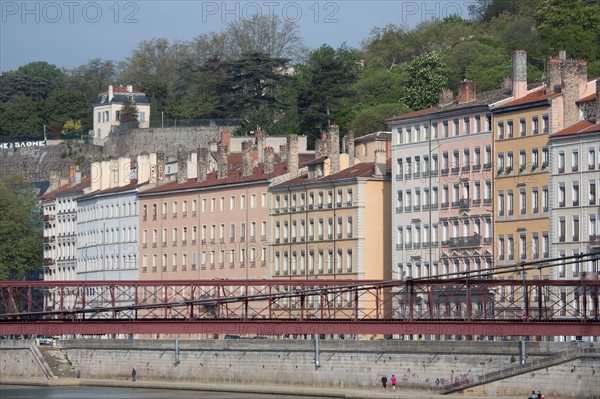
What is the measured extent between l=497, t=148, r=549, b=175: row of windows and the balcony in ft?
12.5

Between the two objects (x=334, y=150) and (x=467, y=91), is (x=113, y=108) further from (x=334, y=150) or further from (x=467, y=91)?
(x=467, y=91)

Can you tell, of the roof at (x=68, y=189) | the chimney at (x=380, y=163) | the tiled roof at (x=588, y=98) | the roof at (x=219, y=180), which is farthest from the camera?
the roof at (x=68, y=189)

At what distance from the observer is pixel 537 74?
128625 mm

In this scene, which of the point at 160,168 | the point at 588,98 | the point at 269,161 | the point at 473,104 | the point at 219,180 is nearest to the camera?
the point at 588,98

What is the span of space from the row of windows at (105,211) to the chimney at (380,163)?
27.4 metres

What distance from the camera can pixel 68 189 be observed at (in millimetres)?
149500

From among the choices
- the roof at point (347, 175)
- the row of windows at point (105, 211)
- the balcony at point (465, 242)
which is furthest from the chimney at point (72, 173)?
the balcony at point (465, 242)

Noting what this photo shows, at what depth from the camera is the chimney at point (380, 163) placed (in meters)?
112

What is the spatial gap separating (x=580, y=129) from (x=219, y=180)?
119 ft

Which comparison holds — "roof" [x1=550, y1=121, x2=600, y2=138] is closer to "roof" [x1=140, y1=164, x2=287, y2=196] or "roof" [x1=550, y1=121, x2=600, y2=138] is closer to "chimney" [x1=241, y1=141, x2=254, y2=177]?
"roof" [x1=140, y1=164, x2=287, y2=196]

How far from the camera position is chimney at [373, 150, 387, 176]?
11231 cm

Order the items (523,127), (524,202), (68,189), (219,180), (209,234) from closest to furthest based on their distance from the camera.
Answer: (524,202) < (523,127) < (219,180) < (209,234) < (68,189)

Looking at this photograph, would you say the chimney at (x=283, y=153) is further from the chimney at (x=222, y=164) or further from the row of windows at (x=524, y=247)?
the row of windows at (x=524, y=247)

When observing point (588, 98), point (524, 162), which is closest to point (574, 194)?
point (524, 162)
